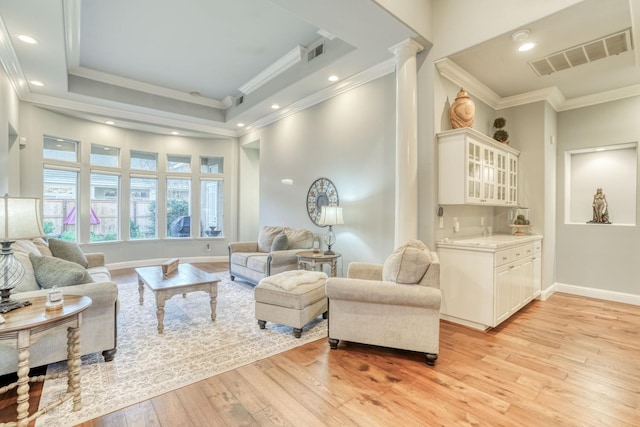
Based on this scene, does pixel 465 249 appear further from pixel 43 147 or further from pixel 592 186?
pixel 43 147

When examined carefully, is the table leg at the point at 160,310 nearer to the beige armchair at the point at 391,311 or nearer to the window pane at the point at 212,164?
the beige armchair at the point at 391,311

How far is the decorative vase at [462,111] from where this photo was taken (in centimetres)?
352

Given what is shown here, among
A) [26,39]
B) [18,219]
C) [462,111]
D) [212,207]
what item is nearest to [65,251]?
[18,219]

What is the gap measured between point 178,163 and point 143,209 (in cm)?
137

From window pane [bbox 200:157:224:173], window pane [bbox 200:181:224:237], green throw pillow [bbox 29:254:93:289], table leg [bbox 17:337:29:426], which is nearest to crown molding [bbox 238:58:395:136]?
window pane [bbox 200:157:224:173]

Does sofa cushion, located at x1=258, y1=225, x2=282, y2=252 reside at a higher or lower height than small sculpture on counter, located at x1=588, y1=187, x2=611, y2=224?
lower

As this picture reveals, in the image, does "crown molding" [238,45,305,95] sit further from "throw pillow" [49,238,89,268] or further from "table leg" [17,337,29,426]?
"table leg" [17,337,29,426]

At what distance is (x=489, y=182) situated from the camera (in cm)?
383

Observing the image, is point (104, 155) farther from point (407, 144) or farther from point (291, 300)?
point (407, 144)

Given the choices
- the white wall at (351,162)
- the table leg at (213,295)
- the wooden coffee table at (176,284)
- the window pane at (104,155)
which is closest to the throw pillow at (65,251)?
the wooden coffee table at (176,284)

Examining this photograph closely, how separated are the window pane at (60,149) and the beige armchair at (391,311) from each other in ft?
20.6

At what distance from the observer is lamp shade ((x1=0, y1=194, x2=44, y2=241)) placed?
1.70 meters

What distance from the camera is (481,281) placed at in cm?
314

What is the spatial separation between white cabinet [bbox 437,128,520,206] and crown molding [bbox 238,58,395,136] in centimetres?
122
